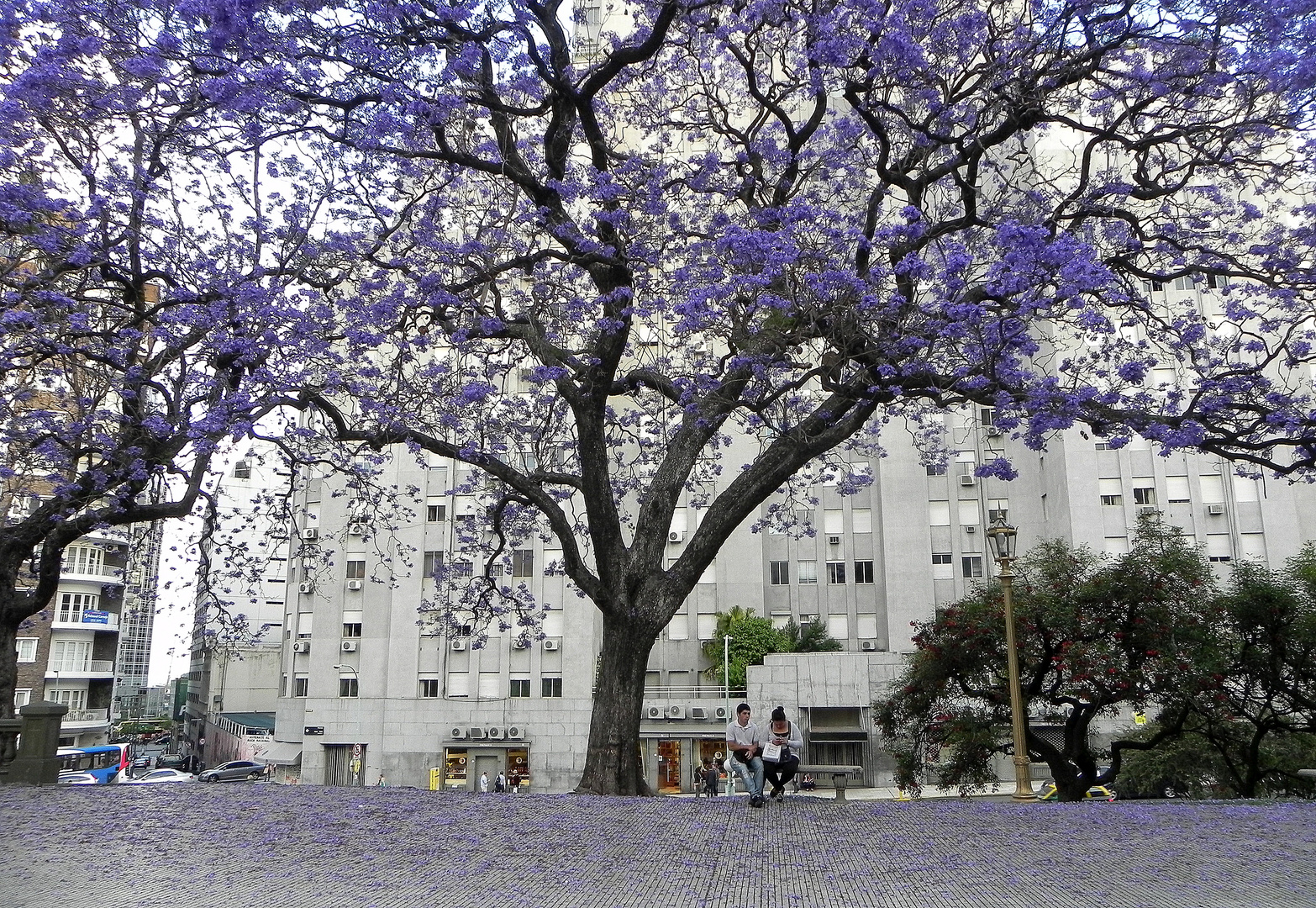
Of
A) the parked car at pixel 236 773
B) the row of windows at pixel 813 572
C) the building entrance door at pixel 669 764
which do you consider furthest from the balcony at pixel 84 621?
the row of windows at pixel 813 572

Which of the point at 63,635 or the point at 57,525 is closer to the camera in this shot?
the point at 57,525

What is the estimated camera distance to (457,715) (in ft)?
123

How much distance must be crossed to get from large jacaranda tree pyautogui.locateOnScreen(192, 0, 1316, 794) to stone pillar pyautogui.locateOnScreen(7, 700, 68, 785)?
6366 millimetres

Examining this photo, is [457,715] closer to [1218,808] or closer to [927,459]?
[927,459]

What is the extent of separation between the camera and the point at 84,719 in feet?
164

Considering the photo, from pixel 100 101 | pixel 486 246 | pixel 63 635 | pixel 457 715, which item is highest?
pixel 100 101

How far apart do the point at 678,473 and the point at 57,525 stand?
28.8 feet

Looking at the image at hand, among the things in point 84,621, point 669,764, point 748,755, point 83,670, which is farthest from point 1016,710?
point 83,670

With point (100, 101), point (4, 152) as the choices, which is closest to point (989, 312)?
point (100, 101)

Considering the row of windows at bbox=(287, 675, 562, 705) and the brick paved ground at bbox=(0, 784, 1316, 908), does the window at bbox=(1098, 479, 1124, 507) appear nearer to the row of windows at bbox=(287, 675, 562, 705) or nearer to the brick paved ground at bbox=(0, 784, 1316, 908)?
the row of windows at bbox=(287, 675, 562, 705)

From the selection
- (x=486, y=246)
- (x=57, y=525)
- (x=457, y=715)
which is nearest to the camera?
(x=486, y=246)

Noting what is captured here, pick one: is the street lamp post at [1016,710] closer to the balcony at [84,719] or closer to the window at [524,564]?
the window at [524,564]

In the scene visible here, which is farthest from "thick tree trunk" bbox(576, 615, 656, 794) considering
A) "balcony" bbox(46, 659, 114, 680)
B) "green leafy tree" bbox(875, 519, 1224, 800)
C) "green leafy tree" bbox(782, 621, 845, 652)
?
"balcony" bbox(46, 659, 114, 680)

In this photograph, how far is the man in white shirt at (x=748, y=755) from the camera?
10812mm
